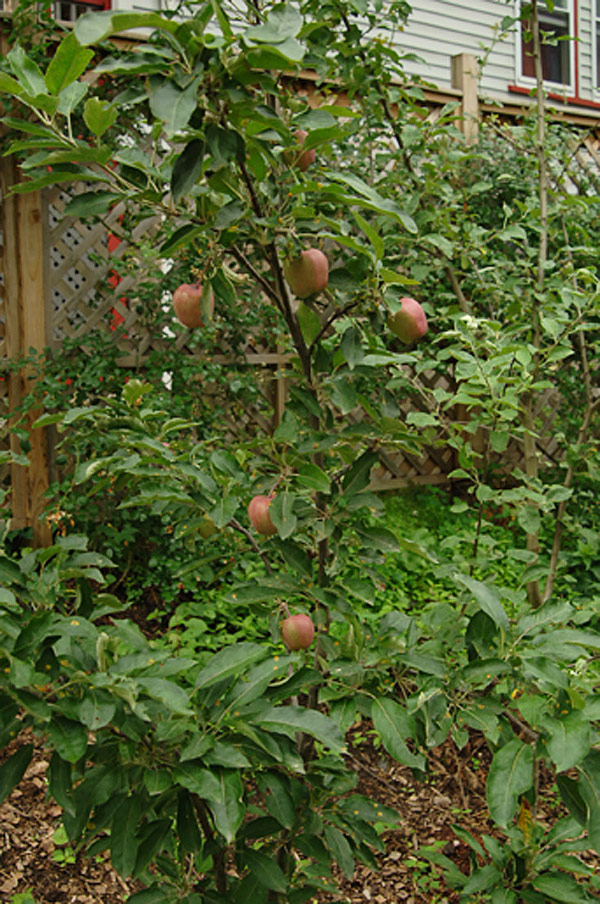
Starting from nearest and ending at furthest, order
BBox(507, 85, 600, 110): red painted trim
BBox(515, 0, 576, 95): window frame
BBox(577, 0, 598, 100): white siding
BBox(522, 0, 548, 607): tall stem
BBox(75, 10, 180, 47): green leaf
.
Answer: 1. BBox(75, 10, 180, 47): green leaf
2. BBox(522, 0, 548, 607): tall stem
3. BBox(507, 85, 600, 110): red painted trim
4. BBox(515, 0, 576, 95): window frame
5. BBox(577, 0, 598, 100): white siding

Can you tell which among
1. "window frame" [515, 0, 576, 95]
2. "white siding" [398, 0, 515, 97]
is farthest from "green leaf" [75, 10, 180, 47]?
"window frame" [515, 0, 576, 95]

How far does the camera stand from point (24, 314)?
12.7ft

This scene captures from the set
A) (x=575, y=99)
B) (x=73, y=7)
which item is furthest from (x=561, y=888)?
(x=575, y=99)

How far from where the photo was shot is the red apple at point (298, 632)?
143 centimetres

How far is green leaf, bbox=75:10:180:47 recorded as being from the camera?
82 centimetres

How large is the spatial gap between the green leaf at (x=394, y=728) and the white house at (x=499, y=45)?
23.5 ft

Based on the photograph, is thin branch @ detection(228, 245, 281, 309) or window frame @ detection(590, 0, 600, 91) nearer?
thin branch @ detection(228, 245, 281, 309)

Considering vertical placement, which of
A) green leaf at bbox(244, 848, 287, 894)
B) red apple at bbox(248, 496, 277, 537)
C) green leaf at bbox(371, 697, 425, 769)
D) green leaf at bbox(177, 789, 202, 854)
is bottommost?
green leaf at bbox(244, 848, 287, 894)

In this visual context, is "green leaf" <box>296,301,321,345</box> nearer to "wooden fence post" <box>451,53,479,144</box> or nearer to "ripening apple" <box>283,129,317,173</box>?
"ripening apple" <box>283,129,317,173</box>

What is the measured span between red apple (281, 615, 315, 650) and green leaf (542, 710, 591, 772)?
17.4 inches

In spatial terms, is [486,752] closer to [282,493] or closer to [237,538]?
[237,538]

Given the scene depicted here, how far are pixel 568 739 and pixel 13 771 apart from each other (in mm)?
725

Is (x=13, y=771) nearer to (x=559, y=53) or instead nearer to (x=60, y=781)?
(x=60, y=781)

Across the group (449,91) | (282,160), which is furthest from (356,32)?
(449,91)
